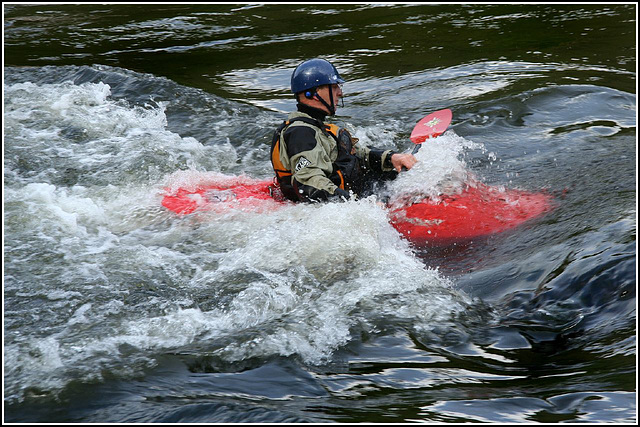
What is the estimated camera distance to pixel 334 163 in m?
4.66

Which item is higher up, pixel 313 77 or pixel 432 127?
pixel 313 77

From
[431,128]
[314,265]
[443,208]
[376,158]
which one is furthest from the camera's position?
[431,128]

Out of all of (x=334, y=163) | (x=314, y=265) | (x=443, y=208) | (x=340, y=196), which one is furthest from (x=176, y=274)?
(x=443, y=208)

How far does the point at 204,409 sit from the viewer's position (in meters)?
2.61

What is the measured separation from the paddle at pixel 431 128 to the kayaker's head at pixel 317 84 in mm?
831

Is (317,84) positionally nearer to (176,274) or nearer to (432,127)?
(432,127)

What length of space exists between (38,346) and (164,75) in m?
6.68

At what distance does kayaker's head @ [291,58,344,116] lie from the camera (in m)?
4.61

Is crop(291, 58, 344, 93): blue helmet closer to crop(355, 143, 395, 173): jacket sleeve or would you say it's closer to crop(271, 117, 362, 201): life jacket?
crop(271, 117, 362, 201): life jacket

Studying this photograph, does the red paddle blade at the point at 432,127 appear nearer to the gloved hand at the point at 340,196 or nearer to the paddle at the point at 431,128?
the paddle at the point at 431,128

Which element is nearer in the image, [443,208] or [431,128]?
[443,208]

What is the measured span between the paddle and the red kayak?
1.97 ft

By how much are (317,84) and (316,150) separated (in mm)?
474

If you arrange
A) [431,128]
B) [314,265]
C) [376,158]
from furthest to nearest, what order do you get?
[431,128] < [376,158] < [314,265]
